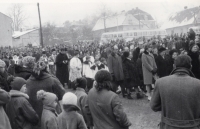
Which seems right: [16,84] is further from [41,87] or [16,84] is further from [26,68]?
[26,68]

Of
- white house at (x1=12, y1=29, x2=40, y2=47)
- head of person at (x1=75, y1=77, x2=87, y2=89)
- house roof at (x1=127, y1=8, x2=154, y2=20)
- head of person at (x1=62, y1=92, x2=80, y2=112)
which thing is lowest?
head of person at (x1=62, y1=92, x2=80, y2=112)

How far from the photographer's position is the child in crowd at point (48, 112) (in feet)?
13.7

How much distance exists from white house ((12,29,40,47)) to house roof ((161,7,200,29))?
32.4 m

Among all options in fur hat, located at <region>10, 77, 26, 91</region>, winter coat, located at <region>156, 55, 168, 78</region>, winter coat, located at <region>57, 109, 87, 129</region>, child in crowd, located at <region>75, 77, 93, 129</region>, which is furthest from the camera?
winter coat, located at <region>156, 55, 168, 78</region>

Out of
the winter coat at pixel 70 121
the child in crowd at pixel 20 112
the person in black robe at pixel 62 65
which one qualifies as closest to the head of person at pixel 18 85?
the child in crowd at pixel 20 112

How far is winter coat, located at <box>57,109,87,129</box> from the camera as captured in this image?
13.3 feet

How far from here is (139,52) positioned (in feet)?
37.5

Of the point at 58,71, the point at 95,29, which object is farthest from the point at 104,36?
the point at 58,71

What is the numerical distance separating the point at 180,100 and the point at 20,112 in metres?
2.47

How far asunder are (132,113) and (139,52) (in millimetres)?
3501

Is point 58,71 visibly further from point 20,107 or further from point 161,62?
point 20,107

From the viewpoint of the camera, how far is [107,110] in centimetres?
397

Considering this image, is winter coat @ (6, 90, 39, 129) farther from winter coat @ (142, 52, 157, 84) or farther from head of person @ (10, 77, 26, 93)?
winter coat @ (142, 52, 157, 84)

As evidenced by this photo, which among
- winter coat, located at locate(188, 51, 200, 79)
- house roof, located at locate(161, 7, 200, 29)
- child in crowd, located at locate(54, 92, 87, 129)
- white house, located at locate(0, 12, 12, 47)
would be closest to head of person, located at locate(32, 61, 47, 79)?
child in crowd, located at locate(54, 92, 87, 129)
